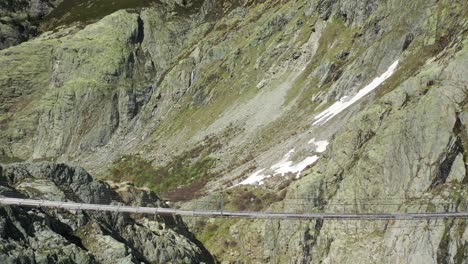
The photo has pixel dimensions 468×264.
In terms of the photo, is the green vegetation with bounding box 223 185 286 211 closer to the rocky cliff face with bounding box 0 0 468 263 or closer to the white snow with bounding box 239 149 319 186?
the rocky cliff face with bounding box 0 0 468 263

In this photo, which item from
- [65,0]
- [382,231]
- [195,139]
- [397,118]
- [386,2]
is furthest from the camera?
[65,0]

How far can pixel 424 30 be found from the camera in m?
70.1

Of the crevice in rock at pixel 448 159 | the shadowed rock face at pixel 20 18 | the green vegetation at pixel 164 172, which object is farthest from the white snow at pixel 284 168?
the shadowed rock face at pixel 20 18

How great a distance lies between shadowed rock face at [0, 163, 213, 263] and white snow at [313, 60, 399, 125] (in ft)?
123

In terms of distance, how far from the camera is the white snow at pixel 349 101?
234 feet

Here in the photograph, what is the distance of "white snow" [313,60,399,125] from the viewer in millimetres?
71312

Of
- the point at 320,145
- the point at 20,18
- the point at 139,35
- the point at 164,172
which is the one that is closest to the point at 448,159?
the point at 320,145

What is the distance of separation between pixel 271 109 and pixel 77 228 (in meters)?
59.8

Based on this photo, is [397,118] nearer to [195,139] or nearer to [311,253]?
[311,253]

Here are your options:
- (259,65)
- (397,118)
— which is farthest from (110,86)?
(397,118)

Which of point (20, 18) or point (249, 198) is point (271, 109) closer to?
point (249, 198)

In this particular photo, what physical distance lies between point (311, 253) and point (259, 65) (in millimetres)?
50520

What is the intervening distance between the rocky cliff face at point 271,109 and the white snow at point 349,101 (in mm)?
320

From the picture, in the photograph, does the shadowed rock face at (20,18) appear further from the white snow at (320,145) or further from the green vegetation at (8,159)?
the white snow at (320,145)
